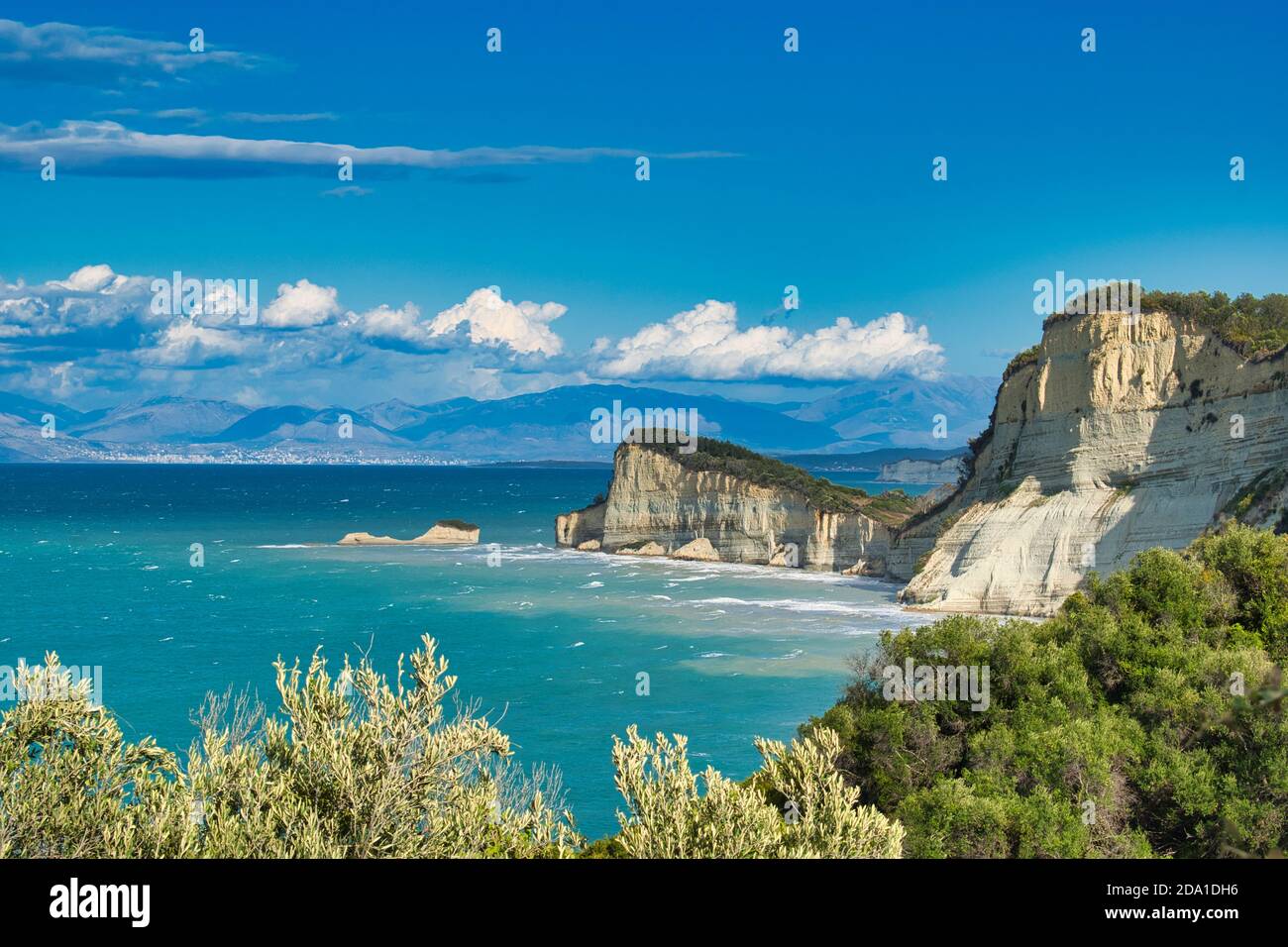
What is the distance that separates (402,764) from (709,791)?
3.37 m

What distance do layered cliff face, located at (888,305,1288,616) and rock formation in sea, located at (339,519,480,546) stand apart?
186 feet

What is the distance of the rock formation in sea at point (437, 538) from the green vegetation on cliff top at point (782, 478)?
79.6 ft

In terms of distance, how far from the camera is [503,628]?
57.7 m

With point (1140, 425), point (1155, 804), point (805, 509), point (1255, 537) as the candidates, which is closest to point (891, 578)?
point (805, 509)

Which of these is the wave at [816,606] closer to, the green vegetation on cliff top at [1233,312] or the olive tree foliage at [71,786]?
the green vegetation on cliff top at [1233,312]

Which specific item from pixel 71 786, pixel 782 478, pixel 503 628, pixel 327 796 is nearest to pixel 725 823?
pixel 327 796

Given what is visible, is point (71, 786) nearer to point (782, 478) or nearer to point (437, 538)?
point (782, 478)

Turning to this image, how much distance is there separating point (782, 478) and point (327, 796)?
77.5 metres

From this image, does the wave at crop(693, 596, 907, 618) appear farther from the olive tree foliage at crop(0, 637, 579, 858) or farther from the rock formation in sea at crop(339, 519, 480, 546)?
the olive tree foliage at crop(0, 637, 579, 858)

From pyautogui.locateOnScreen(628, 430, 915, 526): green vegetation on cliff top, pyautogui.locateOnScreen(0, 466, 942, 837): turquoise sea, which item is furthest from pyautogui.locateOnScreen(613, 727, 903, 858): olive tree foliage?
pyautogui.locateOnScreen(628, 430, 915, 526): green vegetation on cliff top

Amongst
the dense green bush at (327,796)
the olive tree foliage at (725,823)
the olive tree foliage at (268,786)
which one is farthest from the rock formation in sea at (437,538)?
the olive tree foliage at (725,823)

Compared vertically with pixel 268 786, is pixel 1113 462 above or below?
above

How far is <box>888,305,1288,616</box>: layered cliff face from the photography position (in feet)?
165
